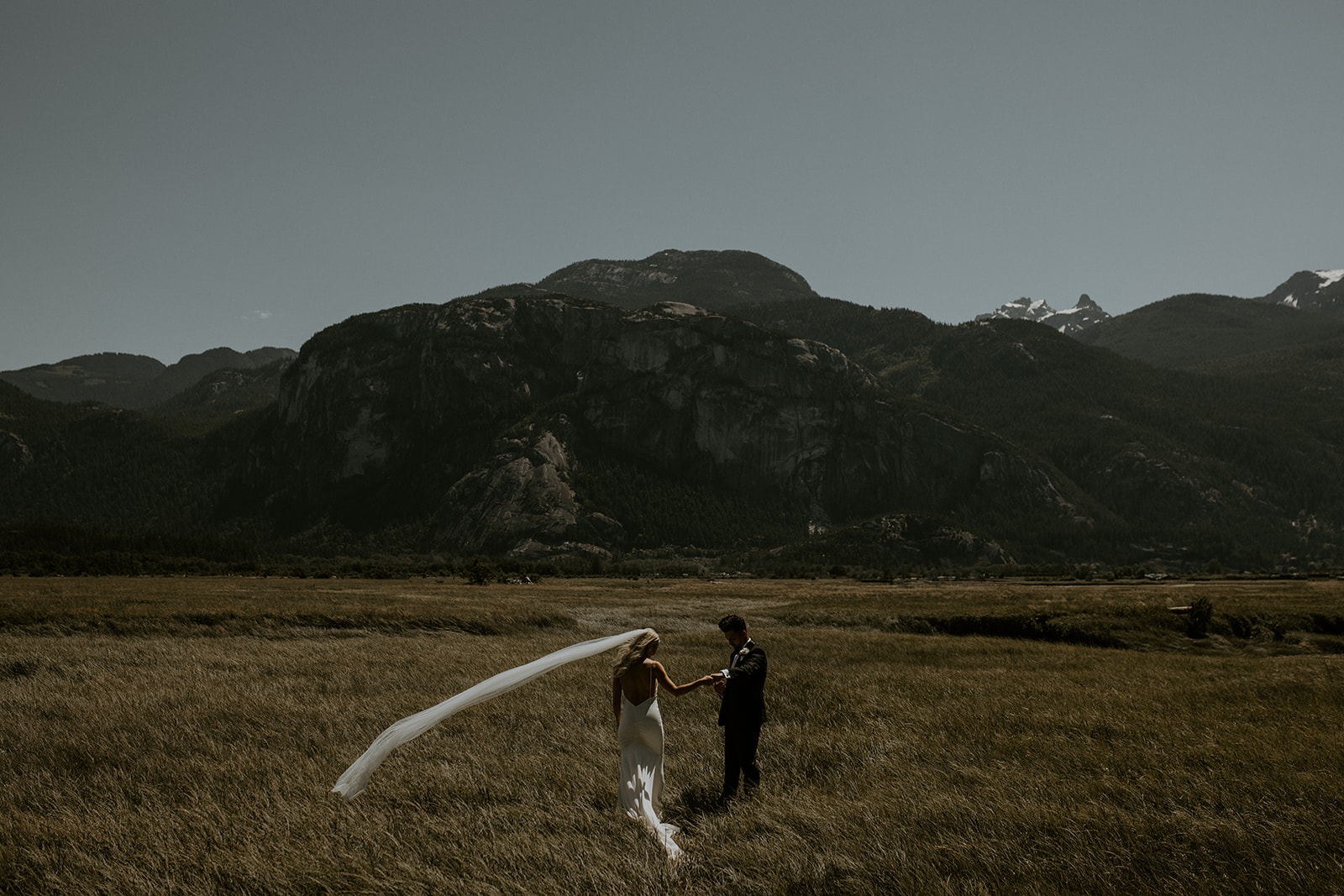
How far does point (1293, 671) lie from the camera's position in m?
16.8

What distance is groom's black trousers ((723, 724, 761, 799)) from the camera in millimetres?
8281

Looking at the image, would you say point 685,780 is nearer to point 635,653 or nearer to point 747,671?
point 747,671

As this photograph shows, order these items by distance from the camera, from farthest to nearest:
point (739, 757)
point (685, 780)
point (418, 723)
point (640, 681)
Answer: point (685, 780), point (739, 757), point (640, 681), point (418, 723)

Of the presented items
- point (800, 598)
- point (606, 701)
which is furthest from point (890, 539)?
point (606, 701)

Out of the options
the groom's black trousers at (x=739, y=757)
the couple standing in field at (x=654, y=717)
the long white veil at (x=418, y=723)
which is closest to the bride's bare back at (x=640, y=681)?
the couple standing in field at (x=654, y=717)

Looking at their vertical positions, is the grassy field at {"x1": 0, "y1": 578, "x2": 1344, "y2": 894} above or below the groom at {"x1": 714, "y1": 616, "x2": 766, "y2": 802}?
below

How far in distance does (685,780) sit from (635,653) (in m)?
2.48

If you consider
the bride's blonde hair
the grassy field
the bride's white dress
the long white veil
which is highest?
the bride's blonde hair

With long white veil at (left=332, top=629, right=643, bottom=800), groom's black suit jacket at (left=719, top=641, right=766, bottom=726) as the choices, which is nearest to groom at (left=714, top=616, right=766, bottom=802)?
groom's black suit jacket at (left=719, top=641, right=766, bottom=726)

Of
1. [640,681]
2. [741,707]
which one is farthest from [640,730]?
[741,707]

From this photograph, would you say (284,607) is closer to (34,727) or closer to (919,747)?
(34,727)

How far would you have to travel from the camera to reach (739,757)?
27.4ft

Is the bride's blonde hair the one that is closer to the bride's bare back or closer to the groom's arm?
the bride's bare back

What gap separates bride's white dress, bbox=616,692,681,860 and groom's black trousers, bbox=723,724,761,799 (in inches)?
37.3
